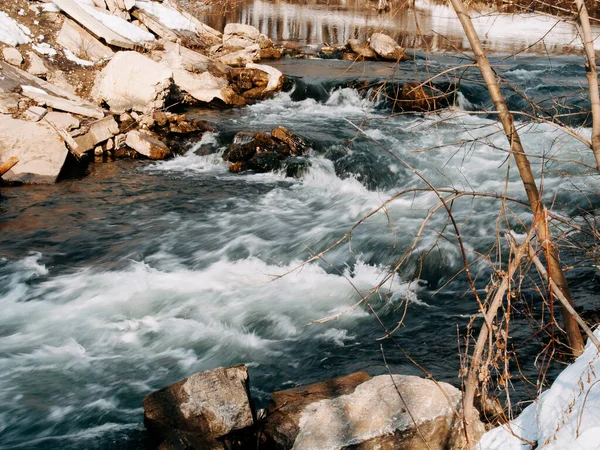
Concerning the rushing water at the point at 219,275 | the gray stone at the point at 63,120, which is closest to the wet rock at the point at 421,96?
the rushing water at the point at 219,275

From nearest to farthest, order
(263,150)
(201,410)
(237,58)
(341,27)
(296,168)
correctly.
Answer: (201,410) < (296,168) < (263,150) < (237,58) < (341,27)

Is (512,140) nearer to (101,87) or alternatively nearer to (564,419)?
(564,419)

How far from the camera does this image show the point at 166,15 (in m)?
16.5

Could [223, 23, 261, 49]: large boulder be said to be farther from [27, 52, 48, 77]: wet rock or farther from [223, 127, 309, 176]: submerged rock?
[223, 127, 309, 176]: submerged rock

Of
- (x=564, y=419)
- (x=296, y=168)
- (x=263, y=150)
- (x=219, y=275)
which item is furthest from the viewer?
(x=263, y=150)

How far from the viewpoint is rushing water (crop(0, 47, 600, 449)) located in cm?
479

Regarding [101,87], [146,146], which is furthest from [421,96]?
[101,87]

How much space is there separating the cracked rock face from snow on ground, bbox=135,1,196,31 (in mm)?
14020

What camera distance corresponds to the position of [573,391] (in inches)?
112

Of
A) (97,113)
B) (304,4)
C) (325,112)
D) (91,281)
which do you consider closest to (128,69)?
(97,113)

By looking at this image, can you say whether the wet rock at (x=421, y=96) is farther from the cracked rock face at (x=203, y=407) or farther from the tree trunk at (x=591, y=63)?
the cracked rock face at (x=203, y=407)

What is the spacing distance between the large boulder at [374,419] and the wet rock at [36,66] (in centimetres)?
989

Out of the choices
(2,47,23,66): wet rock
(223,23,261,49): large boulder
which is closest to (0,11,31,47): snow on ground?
(2,47,23,66): wet rock

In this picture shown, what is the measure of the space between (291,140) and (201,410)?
7479 millimetres
